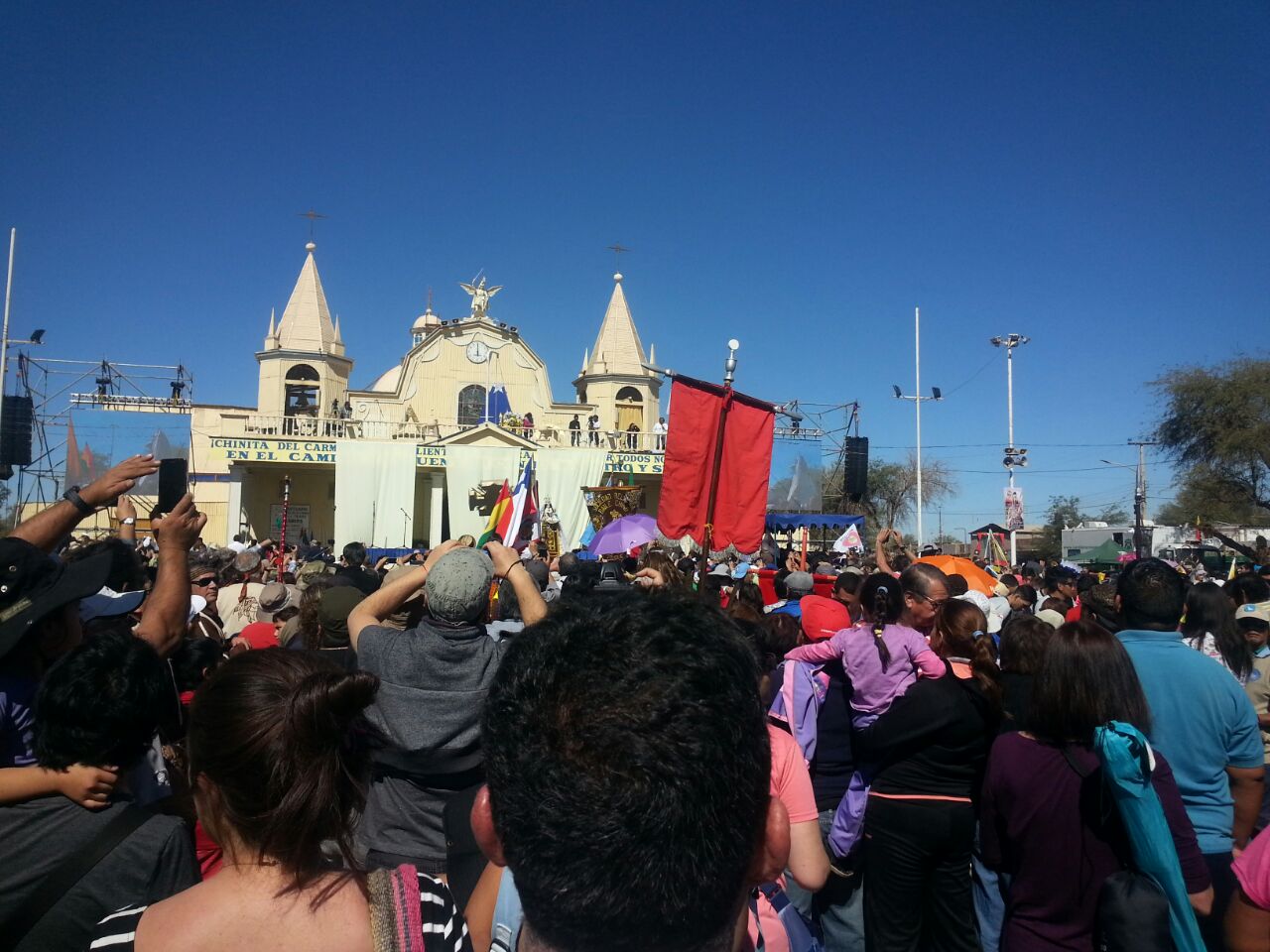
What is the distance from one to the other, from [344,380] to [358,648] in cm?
3635

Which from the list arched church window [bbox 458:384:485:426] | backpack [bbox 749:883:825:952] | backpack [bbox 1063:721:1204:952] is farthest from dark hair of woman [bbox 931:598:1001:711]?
arched church window [bbox 458:384:485:426]

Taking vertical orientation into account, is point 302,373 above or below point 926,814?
above

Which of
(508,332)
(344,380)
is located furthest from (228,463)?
(508,332)

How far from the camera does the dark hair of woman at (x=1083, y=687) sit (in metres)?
2.88

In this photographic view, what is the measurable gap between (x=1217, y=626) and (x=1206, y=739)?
1.73 meters

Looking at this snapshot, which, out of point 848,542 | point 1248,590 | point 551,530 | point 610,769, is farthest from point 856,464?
point 610,769

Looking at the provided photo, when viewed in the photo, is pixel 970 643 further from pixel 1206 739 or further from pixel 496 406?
pixel 496 406

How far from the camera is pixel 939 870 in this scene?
3.56m

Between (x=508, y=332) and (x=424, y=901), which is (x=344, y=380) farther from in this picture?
(x=424, y=901)

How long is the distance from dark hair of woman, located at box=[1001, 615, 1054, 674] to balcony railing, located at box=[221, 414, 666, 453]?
1111 inches

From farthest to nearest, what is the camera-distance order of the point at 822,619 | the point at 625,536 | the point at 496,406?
1. the point at 496,406
2. the point at 625,536
3. the point at 822,619

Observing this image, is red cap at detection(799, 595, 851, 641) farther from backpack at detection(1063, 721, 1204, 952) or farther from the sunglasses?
backpack at detection(1063, 721, 1204, 952)

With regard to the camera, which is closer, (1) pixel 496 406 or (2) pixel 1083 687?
(2) pixel 1083 687

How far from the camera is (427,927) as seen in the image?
163cm
